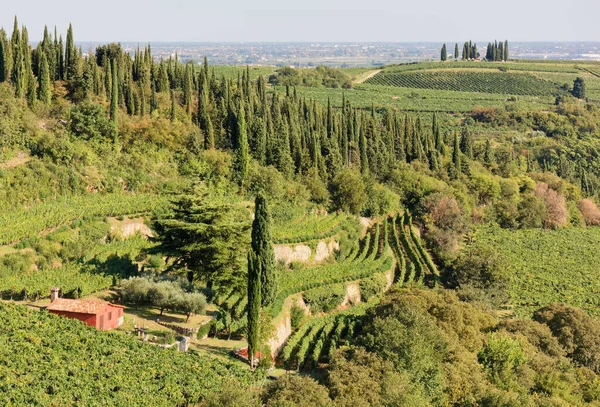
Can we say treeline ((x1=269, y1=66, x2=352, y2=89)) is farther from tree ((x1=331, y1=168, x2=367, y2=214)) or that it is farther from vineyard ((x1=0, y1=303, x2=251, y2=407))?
vineyard ((x1=0, y1=303, x2=251, y2=407))

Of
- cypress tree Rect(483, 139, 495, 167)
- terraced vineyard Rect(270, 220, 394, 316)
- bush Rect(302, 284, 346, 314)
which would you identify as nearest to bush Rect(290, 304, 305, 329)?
terraced vineyard Rect(270, 220, 394, 316)

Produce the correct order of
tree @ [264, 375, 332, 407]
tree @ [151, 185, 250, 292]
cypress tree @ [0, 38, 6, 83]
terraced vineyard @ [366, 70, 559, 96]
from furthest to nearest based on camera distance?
terraced vineyard @ [366, 70, 559, 96] < cypress tree @ [0, 38, 6, 83] < tree @ [151, 185, 250, 292] < tree @ [264, 375, 332, 407]

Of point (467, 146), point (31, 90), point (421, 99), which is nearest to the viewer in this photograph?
point (31, 90)

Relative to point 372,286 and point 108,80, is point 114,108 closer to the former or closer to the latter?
point 108,80

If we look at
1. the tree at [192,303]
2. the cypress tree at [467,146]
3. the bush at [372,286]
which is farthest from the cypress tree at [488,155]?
the tree at [192,303]

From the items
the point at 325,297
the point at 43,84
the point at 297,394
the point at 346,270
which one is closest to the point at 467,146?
the point at 346,270

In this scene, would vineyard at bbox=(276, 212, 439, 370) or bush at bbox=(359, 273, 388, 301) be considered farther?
bush at bbox=(359, 273, 388, 301)

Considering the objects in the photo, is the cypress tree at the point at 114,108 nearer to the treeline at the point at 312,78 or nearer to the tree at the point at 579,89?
the treeline at the point at 312,78
